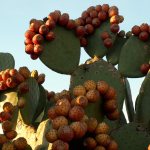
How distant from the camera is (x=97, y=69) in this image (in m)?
2.81

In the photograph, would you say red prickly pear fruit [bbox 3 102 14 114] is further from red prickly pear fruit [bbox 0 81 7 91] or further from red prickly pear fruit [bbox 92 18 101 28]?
red prickly pear fruit [bbox 92 18 101 28]

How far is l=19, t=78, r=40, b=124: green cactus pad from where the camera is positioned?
2801 millimetres

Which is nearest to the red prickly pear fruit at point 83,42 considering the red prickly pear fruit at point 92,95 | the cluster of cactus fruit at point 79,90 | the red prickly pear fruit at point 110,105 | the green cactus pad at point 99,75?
the cluster of cactus fruit at point 79,90

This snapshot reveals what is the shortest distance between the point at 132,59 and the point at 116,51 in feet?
1.08

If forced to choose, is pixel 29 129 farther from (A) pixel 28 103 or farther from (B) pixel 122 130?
(B) pixel 122 130

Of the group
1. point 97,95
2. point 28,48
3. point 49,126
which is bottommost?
point 49,126

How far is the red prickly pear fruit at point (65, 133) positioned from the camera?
1.88 m

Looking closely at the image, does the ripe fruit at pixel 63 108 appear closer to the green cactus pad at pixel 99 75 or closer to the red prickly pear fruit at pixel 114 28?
the green cactus pad at pixel 99 75

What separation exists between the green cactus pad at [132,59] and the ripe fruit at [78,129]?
1.39 metres

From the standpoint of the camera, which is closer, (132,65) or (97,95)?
(97,95)

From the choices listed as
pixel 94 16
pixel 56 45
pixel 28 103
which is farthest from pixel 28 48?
pixel 94 16

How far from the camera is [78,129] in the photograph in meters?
1.92

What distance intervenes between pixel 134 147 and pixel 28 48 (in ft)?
3.53

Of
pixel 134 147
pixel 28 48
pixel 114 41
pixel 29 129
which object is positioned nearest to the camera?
pixel 134 147
